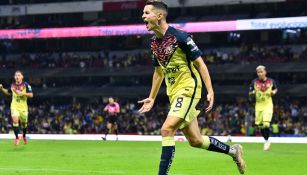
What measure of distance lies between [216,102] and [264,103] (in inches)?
1256

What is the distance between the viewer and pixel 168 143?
1038 cm

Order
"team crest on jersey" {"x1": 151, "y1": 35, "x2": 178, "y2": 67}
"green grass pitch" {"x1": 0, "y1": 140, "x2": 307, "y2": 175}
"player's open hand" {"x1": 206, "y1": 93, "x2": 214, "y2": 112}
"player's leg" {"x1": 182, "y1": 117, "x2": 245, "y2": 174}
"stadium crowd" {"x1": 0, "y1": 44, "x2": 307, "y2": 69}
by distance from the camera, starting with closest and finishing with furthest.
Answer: "player's open hand" {"x1": 206, "y1": 93, "x2": 214, "y2": 112} → "team crest on jersey" {"x1": 151, "y1": 35, "x2": 178, "y2": 67} → "player's leg" {"x1": 182, "y1": 117, "x2": 245, "y2": 174} → "green grass pitch" {"x1": 0, "y1": 140, "x2": 307, "y2": 175} → "stadium crowd" {"x1": 0, "y1": 44, "x2": 307, "y2": 69}

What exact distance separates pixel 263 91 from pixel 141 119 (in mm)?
29225

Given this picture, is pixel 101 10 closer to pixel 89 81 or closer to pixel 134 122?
pixel 89 81

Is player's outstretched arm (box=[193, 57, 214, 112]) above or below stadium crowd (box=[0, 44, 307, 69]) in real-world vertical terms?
below

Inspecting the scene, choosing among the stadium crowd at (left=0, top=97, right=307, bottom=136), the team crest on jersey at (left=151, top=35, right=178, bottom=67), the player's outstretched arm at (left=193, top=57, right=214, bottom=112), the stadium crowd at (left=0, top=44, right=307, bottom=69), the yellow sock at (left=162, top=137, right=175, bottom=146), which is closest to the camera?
the yellow sock at (left=162, top=137, right=175, bottom=146)

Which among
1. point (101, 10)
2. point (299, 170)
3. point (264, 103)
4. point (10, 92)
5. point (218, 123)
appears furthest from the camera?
point (101, 10)

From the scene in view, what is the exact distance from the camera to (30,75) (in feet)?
198

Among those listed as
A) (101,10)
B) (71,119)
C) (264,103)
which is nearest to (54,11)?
(101,10)

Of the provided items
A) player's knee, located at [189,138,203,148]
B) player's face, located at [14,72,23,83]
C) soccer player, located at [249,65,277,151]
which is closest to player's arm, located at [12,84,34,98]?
player's face, located at [14,72,23,83]

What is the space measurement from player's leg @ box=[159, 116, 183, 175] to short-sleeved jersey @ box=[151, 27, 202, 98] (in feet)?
1.58

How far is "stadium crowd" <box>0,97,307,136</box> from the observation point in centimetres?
4481

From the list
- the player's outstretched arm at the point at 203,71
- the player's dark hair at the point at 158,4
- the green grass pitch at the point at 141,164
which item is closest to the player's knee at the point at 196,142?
the player's outstretched arm at the point at 203,71

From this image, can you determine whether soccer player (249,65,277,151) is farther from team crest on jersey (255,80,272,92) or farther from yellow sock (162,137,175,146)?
yellow sock (162,137,175,146)
